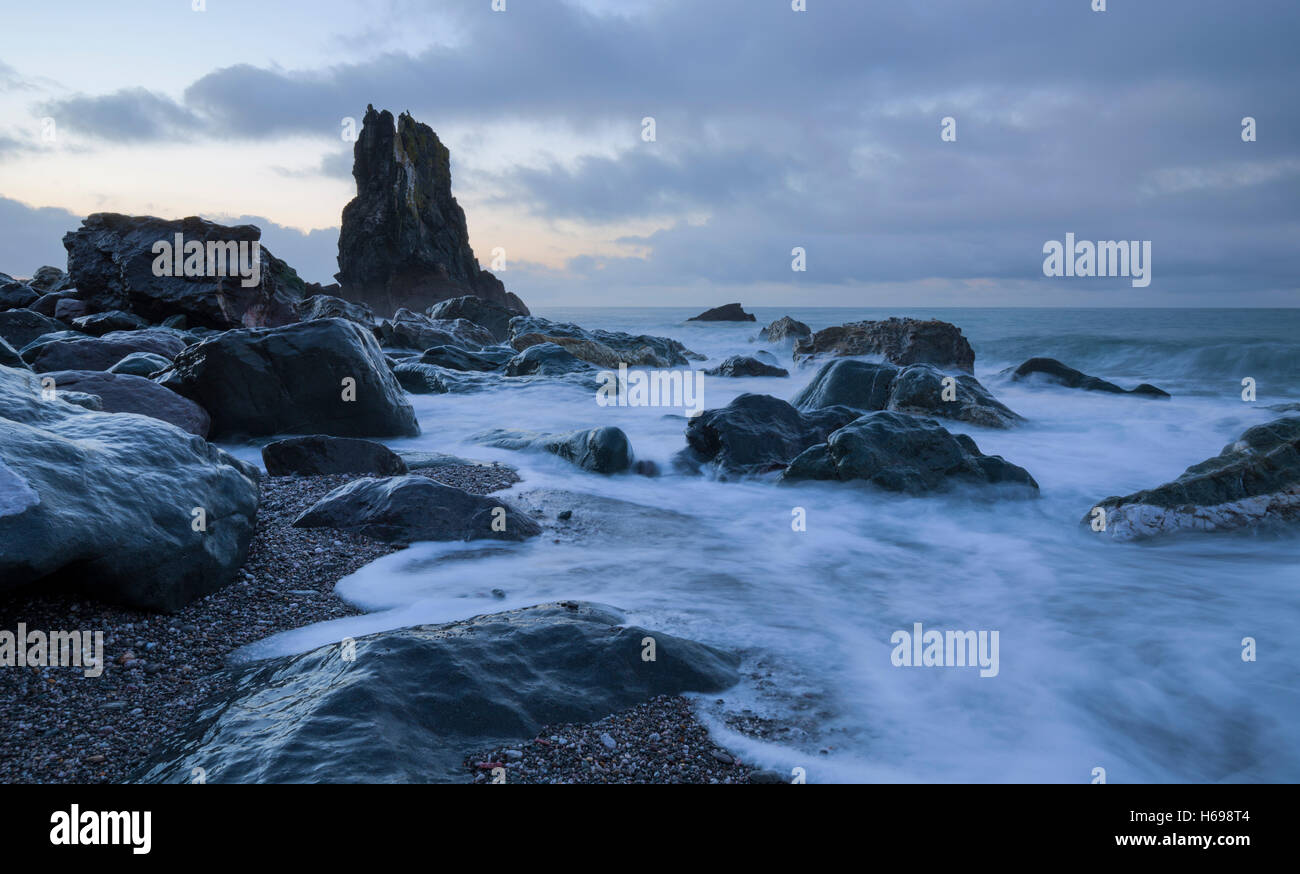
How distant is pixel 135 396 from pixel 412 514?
3.81 m

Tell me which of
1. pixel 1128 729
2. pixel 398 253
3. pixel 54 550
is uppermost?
pixel 398 253

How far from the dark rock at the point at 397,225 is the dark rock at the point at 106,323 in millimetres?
36319

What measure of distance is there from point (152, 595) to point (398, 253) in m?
51.9

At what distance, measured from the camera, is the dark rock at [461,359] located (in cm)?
Result: 1680

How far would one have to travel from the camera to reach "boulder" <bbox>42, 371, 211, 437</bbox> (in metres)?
6.75

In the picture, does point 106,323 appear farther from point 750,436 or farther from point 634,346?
point 750,436

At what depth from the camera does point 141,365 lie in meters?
9.02

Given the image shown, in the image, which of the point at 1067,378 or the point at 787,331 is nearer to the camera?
the point at 1067,378

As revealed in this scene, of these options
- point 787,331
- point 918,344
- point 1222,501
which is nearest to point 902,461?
point 1222,501
